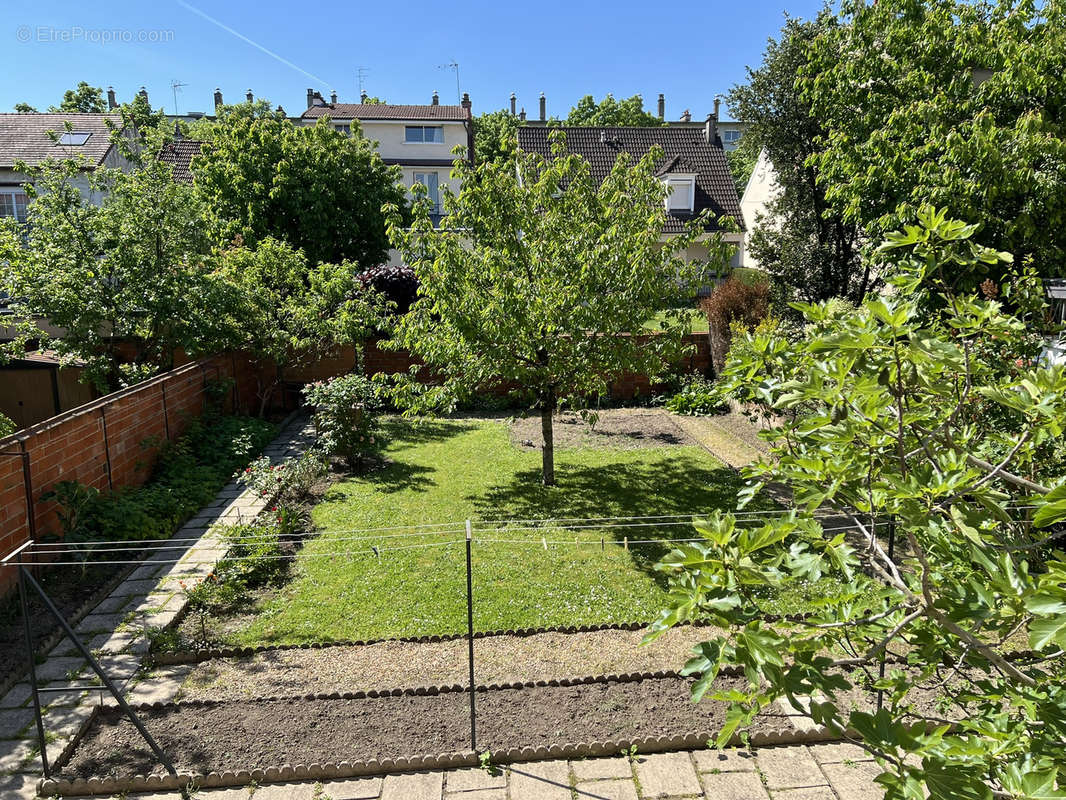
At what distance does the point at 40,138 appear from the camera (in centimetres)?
2562

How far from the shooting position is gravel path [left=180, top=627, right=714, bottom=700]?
5.75 metres

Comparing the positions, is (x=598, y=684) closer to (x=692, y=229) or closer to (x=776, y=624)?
(x=776, y=624)

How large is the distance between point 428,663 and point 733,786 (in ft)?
8.47

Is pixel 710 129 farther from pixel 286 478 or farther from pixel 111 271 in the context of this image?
pixel 286 478

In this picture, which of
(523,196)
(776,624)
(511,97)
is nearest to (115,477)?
(523,196)

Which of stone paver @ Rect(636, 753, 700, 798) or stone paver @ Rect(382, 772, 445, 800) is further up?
stone paver @ Rect(636, 753, 700, 798)

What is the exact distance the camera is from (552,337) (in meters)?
9.92

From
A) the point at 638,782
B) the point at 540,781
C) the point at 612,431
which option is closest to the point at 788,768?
the point at 638,782

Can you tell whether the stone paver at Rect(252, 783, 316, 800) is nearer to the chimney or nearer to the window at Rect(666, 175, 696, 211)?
the window at Rect(666, 175, 696, 211)

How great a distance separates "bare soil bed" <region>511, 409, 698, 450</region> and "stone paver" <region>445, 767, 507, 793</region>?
8228 mm

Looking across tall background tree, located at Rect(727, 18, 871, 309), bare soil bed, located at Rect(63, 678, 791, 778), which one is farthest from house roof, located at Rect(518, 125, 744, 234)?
bare soil bed, located at Rect(63, 678, 791, 778)

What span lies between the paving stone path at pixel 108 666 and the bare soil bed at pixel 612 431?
6.29m

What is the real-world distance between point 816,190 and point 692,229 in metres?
8.30

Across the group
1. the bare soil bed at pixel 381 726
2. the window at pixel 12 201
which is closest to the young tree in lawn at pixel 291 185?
the window at pixel 12 201
